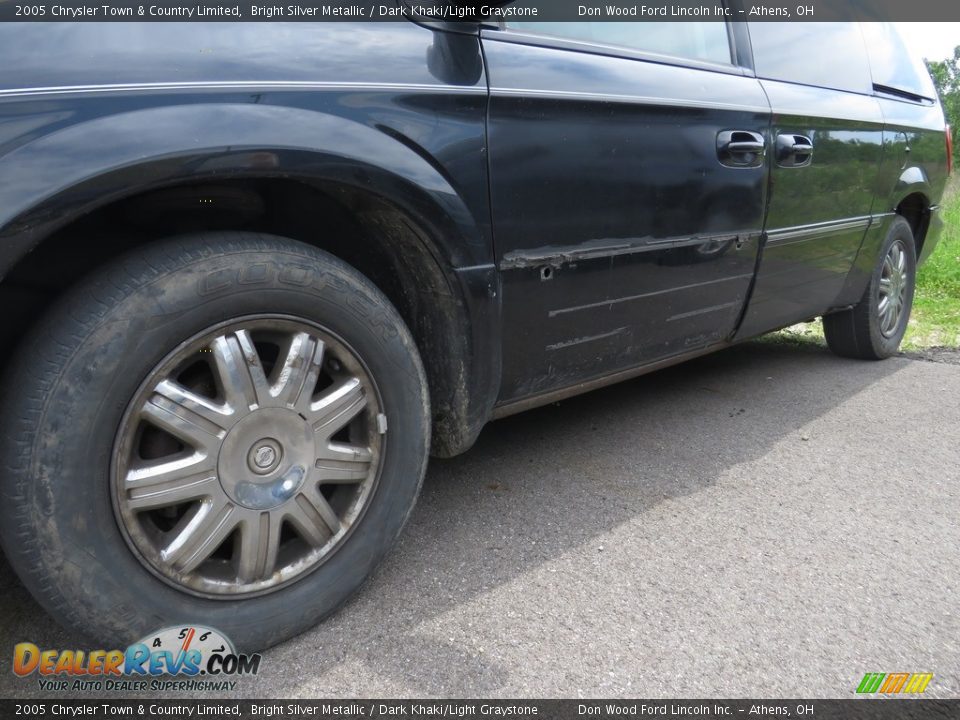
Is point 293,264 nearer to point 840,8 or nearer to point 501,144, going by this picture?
point 501,144

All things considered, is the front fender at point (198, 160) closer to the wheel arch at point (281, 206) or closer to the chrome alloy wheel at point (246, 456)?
the wheel arch at point (281, 206)

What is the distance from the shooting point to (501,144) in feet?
6.02

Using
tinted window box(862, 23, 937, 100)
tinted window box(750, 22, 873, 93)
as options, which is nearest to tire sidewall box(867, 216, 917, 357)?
tinted window box(862, 23, 937, 100)

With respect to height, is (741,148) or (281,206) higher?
(741,148)

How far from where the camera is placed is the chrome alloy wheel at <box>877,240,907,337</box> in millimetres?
4105

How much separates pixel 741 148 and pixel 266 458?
194 centimetres

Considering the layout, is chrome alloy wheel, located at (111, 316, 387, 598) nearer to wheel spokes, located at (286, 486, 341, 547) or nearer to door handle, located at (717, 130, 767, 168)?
wheel spokes, located at (286, 486, 341, 547)

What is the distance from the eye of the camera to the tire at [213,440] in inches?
53.1

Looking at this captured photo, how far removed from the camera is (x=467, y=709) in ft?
4.92

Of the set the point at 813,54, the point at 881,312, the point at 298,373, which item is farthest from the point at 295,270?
the point at 881,312

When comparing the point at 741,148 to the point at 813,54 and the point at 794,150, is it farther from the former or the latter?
the point at 813,54

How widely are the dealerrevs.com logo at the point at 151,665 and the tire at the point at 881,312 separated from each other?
371cm

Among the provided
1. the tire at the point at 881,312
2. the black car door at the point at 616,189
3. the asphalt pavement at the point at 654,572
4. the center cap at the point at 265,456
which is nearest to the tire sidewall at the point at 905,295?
the tire at the point at 881,312

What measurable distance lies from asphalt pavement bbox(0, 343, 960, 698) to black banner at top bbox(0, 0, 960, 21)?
51.7 inches
